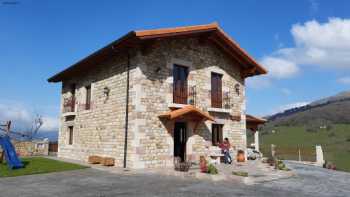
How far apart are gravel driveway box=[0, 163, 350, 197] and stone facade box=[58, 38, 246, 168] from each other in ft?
7.15

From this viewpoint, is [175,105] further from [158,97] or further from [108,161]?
[108,161]

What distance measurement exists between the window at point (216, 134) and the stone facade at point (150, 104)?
0.30 m

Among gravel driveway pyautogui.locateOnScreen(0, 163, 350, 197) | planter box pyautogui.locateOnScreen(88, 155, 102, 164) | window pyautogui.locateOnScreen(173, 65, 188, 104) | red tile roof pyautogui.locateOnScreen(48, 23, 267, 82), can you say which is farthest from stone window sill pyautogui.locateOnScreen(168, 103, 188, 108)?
planter box pyautogui.locateOnScreen(88, 155, 102, 164)

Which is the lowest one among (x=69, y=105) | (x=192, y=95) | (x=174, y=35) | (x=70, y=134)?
(x=70, y=134)

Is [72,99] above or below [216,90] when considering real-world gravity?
below

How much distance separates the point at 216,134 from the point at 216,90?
229 centimetres

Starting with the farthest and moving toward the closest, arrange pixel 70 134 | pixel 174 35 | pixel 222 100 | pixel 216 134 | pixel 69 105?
pixel 69 105, pixel 70 134, pixel 222 100, pixel 216 134, pixel 174 35

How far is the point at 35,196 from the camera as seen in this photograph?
7090 millimetres

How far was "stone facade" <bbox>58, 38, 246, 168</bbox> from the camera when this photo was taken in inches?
480

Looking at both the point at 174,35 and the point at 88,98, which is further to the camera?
the point at 88,98

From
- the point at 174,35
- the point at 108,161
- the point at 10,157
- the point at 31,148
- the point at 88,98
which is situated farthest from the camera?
the point at 31,148

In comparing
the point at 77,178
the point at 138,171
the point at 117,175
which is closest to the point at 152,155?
the point at 138,171

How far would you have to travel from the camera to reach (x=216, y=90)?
15.8 meters

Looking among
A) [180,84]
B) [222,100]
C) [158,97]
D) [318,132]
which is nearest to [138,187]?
[158,97]
